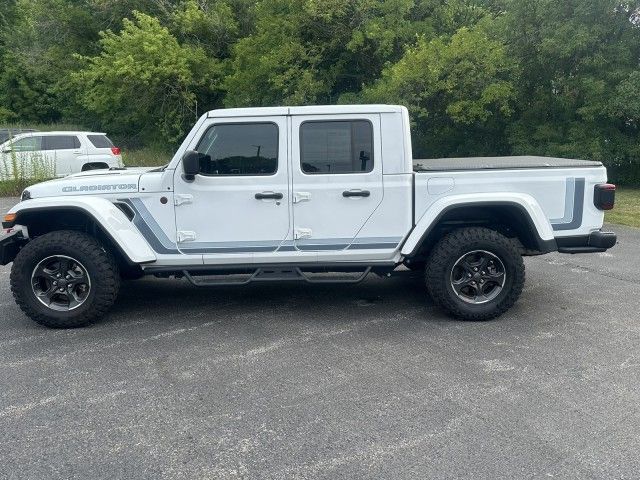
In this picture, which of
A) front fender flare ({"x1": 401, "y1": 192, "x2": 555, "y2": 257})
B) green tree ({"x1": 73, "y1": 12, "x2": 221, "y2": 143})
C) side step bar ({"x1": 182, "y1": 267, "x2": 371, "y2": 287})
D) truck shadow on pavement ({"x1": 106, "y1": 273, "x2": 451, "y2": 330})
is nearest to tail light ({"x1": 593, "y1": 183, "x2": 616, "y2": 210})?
front fender flare ({"x1": 401, "y1": 192, "x2": 555, "y2": 257})

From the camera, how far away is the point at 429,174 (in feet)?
17.6

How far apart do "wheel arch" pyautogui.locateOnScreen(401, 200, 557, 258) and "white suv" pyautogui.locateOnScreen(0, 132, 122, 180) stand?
42.1ft

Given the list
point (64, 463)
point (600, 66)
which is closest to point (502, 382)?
point (64, 463)

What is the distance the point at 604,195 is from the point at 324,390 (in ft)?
10.5

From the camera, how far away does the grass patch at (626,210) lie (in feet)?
36.9

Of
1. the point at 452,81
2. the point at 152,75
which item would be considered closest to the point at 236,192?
the point at 452,81

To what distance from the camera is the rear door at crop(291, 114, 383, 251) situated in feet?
17.7

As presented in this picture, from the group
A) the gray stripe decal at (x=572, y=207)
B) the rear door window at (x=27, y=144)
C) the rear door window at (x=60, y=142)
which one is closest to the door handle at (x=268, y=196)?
the gray stripe decal at (x=572, y=207)

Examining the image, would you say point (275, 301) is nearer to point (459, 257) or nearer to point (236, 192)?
point (236, 192)

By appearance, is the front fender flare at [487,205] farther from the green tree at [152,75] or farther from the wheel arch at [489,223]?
the green tree at [152,75]

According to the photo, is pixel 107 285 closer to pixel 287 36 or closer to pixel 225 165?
pixel 225 165

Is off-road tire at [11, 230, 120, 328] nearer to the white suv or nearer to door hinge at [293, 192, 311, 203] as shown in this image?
door hinge at [293, 192, 311, 203]

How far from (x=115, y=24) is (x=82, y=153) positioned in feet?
42.6

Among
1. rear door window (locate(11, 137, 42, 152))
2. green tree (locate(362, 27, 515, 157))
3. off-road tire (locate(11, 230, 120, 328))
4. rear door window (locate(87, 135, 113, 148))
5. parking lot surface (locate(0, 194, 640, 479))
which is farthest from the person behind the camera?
rear door window (locate(87, 135, 113, 148))
